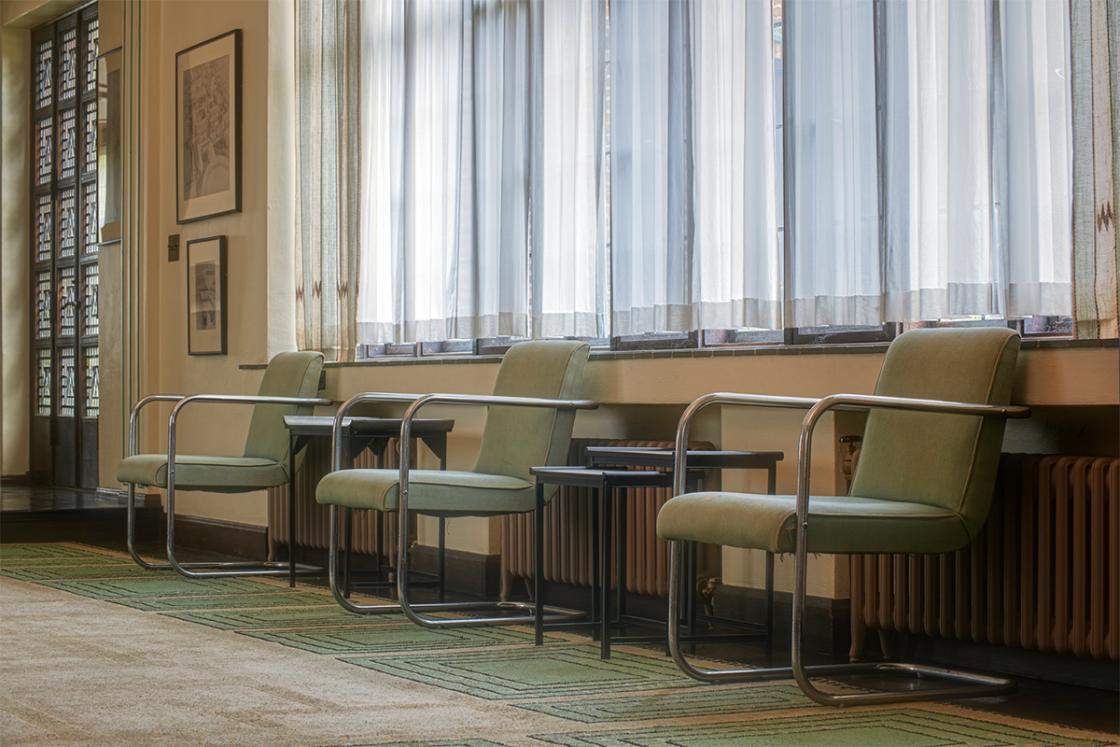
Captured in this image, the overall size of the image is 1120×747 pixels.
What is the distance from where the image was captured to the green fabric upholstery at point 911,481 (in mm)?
3104

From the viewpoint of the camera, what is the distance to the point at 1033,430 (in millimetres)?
3574

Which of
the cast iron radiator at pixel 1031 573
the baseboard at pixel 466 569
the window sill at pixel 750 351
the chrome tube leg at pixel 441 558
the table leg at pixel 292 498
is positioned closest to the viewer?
the cast iron radiator at pixel 1031 573

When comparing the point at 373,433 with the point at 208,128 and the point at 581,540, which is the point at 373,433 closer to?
the point at 581,540

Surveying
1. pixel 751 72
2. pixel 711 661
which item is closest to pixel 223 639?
pixel 711 661

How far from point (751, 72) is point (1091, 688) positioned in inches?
71.1

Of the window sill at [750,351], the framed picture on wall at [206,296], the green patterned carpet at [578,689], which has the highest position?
the framed picture on wall at [206,296]

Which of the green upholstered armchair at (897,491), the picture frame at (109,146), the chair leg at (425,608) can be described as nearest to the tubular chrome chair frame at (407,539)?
the chair leg at (425,608)

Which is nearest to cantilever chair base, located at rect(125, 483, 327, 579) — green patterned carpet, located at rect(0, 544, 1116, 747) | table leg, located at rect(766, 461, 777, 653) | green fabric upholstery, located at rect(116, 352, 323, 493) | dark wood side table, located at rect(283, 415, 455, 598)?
green fabric upholstery, located at rect(116, 352, 323, 493)

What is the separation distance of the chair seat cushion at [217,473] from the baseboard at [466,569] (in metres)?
0.61

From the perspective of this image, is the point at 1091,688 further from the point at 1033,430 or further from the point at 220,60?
the point at 220,60

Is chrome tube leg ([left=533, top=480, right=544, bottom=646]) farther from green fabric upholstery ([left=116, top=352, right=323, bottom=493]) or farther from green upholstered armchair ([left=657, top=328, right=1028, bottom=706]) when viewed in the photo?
green fabric upholstery ([left=116, top=352, right=323, bottom=493])

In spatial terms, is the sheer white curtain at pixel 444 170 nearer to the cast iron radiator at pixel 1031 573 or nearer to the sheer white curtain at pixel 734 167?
the sheer white curtain at pixel 734 167

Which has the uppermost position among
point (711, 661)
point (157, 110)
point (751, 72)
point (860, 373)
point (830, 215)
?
point (157, 110)

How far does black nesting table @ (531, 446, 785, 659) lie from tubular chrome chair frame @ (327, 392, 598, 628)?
0.17 meters
